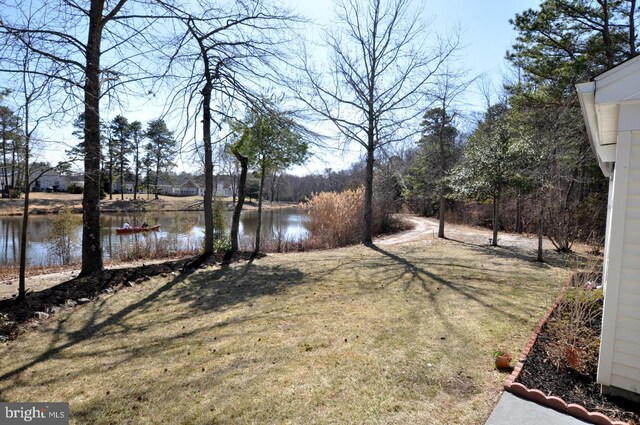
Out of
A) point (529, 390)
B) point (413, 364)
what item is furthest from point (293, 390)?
point (529, 390)

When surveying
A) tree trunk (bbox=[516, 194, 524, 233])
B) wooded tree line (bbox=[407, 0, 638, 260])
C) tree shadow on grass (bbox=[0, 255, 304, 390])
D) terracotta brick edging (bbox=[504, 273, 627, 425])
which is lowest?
tree shadow on grass (bbox=[0, 255, 304, 390])

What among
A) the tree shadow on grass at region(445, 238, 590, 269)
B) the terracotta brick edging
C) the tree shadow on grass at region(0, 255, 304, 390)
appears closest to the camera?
the terracotta brick edging

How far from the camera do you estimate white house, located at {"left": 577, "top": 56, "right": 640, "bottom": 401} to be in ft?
7.72

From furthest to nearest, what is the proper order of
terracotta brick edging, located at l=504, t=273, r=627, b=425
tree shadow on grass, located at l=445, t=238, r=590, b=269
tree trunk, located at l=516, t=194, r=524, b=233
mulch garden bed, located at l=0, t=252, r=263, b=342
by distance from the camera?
tree trunk, located at l=516, t=194, r=524, b=233 → tree shadow on grass, located at l=445, t=238, r=590, b=269 → mulch garden bed, located at l=0, t=252, r=263, b=342 → terracotta brick edging, located at l=504, t=273, r=627, b=425

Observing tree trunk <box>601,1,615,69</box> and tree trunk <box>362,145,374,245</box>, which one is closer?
tree trunk <box>601,1,615,69</box>

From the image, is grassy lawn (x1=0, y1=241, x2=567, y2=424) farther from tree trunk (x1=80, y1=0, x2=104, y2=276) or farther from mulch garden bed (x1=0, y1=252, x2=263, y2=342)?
tree trunk (x1=80, y1=0, x2=104, y2=276)

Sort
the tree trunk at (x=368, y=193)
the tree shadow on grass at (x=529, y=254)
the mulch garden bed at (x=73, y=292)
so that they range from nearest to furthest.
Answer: the mulch garden bed at (x=73, y=292), the tree shadow on grass at (x=529, y=254), the tree trunk at (x=368, y=193)

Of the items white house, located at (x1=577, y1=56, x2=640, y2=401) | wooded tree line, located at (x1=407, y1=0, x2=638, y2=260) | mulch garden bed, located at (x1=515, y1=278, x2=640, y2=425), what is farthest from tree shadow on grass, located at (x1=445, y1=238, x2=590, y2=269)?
white house, located at (x1=577, y1=56, x2=640, y2=401)

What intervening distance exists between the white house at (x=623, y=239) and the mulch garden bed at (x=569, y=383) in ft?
0.36

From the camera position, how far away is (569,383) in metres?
2.65

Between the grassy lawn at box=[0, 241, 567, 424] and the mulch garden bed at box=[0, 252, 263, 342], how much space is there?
0.70ft

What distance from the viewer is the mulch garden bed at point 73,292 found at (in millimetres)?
3990

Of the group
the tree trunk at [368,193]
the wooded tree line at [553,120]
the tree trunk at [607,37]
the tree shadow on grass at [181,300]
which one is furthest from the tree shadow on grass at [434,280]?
the tree trunk at [607,37]

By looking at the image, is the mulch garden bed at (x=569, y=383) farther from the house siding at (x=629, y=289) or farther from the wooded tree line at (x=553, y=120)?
the wooded tree line at (x=553, y=120)
